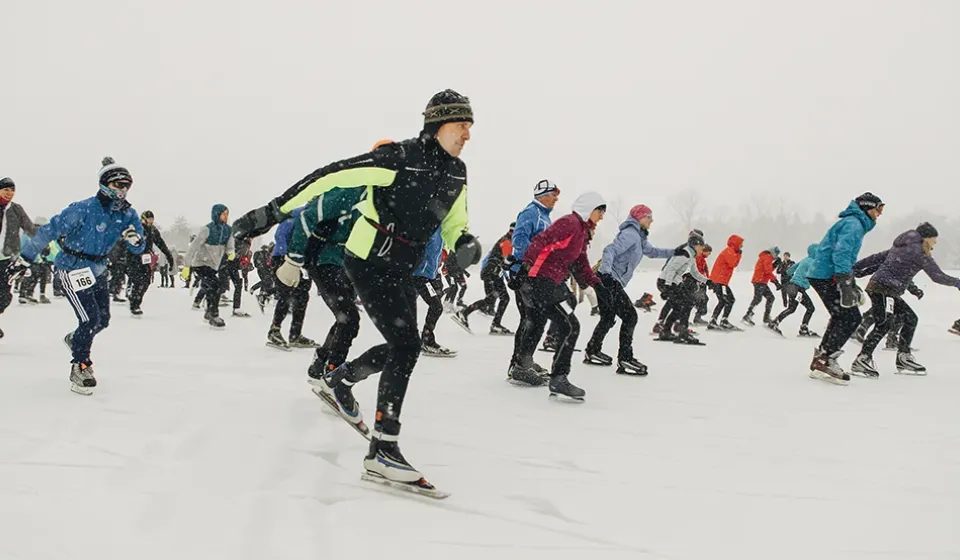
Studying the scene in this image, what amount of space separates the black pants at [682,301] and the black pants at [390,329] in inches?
341

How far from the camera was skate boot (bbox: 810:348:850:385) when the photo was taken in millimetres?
7414

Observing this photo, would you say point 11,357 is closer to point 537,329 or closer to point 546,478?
point 537,329

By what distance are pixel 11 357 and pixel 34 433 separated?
390 cm

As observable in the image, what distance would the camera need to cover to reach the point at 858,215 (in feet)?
24.0

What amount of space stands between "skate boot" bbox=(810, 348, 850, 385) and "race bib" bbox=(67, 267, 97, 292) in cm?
781

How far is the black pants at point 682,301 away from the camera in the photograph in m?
11.3

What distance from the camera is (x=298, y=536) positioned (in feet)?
9.19

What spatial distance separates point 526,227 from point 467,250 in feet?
11.5

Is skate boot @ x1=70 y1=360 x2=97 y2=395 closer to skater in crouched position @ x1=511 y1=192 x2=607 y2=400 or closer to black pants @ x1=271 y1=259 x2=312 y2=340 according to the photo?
black pants @ x1=271 y1=259 x2=312 y2=340

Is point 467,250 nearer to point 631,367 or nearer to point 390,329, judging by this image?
point 390,329

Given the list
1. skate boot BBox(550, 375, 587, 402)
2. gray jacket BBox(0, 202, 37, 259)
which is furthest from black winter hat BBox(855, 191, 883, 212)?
gray jacket BBox(0, 202, 37, 259)

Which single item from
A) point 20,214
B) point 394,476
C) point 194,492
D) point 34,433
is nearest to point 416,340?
point 394,476

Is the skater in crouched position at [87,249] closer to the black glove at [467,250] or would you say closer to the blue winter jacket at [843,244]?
the black glove at [467,250]

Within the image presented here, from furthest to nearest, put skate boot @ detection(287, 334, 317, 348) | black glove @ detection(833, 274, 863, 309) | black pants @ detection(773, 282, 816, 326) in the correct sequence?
black pants @ detection(773, 282, 816, 326)
skate boot @ detection(287, 334, 317, 348)
black glove @ detection(833, 274, 863, 309)
